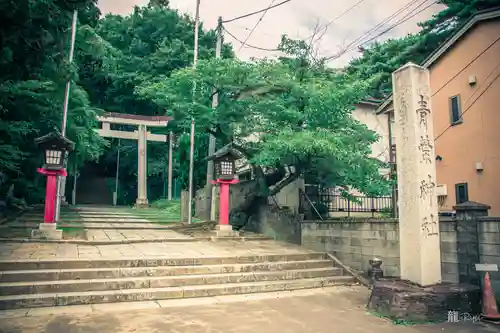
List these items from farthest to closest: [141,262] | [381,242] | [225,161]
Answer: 1. [225,161]
2. [381,242]
3. [141,262]

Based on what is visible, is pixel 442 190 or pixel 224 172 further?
pixel 224 172

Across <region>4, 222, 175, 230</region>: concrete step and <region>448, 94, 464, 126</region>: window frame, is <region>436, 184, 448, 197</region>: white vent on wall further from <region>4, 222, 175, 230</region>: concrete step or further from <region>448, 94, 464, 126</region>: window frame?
<region>4, 222, 175, 230</region>: concrete step

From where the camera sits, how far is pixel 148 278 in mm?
8102

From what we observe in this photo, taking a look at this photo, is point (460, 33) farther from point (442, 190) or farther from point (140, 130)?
point (140, 130)

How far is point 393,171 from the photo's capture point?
14438 millimetres

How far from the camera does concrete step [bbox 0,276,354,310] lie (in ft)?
22.0

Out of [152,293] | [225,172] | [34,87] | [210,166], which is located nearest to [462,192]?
[225,172]

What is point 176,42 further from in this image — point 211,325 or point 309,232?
point 211,325

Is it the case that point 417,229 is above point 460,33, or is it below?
below

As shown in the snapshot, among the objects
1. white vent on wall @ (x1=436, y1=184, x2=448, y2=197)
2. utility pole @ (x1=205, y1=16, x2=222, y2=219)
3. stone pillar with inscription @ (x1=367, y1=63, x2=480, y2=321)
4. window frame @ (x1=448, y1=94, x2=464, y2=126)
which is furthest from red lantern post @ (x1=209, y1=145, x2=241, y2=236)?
window frame @ (x1=448, y1=94, x2=464, y2=126)

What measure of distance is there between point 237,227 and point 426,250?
10.8 meters

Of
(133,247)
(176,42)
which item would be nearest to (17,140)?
(133,247)

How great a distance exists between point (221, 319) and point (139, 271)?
119 inches

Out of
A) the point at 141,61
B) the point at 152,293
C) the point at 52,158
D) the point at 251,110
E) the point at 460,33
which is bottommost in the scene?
the point at 152,293
